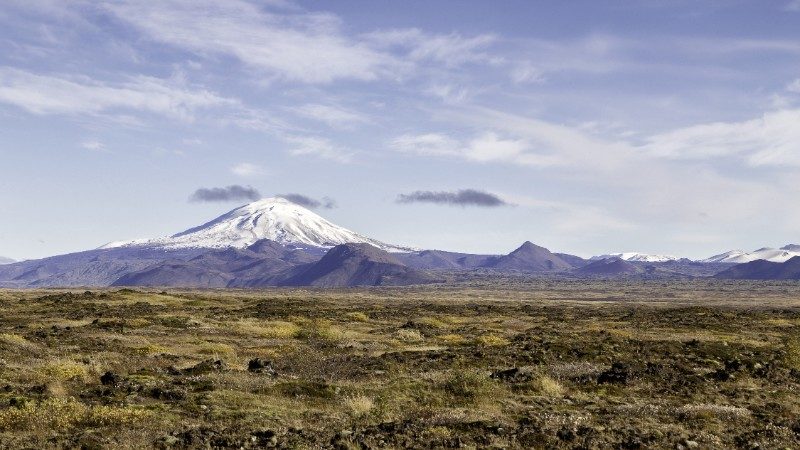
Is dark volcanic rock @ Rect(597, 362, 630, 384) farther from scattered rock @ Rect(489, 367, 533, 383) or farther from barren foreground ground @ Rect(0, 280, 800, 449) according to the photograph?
scattered rock @ Rect(489, 367, 533, 383)

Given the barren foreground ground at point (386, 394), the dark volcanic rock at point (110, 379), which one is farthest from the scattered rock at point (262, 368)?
the dark volcanic rock at point (110, 379)

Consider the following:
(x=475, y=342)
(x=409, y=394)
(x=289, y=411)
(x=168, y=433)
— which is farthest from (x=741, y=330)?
(x=168, y=433)

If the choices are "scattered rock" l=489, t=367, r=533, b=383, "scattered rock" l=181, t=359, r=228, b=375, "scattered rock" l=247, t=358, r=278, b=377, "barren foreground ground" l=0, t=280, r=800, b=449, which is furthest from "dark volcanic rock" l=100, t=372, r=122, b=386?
"scattered rock" l=489, t=367, r=533, b=383

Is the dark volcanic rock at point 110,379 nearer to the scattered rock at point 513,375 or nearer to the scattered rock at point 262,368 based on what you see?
the scattered rock at point 262,368

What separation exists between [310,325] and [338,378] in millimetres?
30228

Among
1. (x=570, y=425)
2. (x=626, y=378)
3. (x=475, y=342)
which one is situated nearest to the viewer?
(x=570, y=425)

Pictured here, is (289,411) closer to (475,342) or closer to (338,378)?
→ (338,378)

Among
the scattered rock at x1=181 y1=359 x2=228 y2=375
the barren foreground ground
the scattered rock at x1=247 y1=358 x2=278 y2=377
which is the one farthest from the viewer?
the scattered rock at x1=247 y1=358 x2=278 y2=377

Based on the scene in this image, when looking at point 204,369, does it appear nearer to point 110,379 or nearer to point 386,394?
point 110,379

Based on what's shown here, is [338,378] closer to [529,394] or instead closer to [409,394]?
[409,394]

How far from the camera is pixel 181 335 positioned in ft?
154

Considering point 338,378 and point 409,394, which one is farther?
point 338,378

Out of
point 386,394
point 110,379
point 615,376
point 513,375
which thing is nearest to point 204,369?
point 110,379

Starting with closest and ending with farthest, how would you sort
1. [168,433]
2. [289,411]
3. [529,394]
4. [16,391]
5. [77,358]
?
[168,433] < [289,411] < [16,391] < [529,394] < [77,358]
